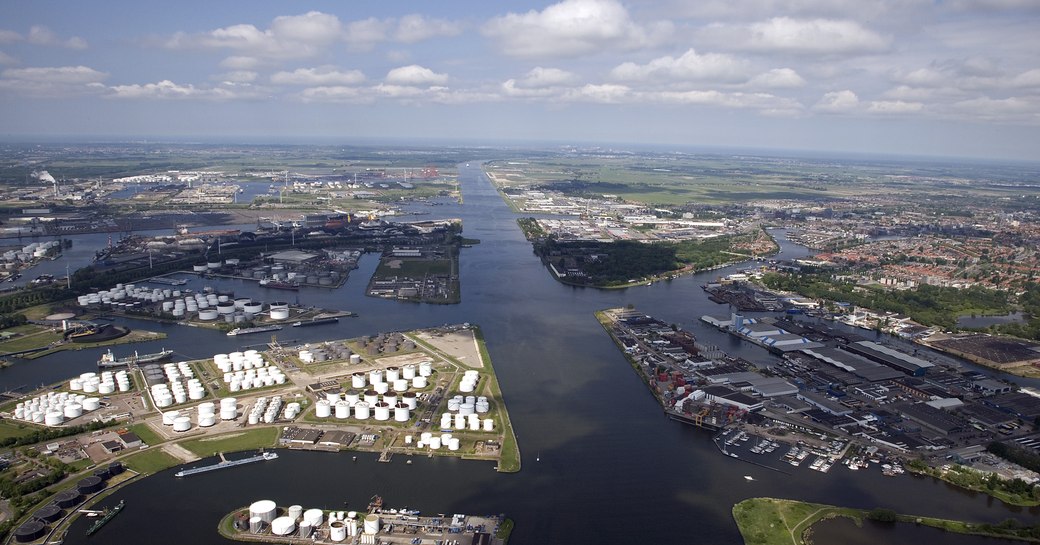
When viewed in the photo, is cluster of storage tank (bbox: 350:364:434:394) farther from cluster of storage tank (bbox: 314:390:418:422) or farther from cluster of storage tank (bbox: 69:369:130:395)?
cluster of storage tank (bbox: 69:369:130:395)

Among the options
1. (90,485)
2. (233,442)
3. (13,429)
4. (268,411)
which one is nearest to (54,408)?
(13,429)

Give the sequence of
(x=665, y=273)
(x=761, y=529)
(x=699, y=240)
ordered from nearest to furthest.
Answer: (x=761, y=529) → (x=665, y=273) → (x=699, y=240)

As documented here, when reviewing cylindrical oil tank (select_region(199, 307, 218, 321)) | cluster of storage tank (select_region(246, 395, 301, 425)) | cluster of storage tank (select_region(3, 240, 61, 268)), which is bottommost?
cluster of storage tank (select_region(246, 395, 301, 425))

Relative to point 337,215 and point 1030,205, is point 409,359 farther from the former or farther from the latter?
point 1030,205

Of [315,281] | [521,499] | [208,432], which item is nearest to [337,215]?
[315,281]

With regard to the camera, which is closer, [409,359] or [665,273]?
[409,359]

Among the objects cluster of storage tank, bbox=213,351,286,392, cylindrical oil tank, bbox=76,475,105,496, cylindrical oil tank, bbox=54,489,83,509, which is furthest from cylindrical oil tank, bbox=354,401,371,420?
cylindrical oil tank, bbox=54,489,83,509
